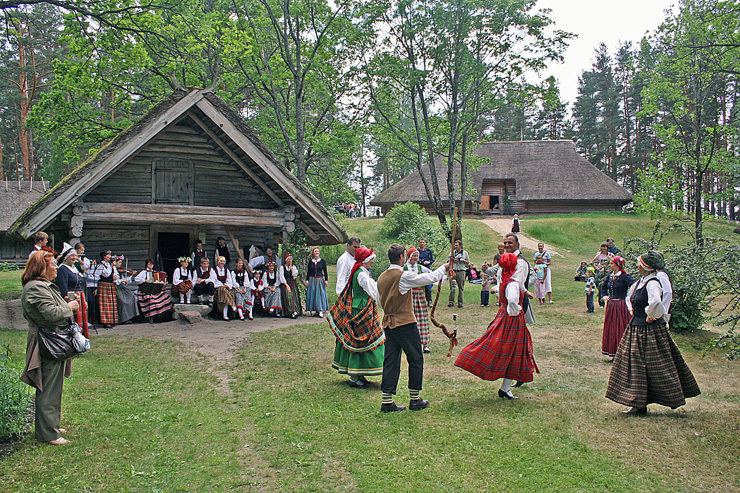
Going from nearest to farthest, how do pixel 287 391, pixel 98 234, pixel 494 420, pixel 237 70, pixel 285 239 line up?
pixel 494 420 < pixel 287 391 < pixel 98 234 < pixel 285 239 < pixel 237 70

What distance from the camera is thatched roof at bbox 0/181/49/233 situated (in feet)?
100

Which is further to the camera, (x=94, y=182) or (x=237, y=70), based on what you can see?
(x=237, y=70)

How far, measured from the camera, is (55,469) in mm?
5051

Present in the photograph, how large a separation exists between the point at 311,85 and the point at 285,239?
843 cm

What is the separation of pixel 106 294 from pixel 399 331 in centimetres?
827

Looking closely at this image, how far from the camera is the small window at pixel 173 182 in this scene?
13.8 meters

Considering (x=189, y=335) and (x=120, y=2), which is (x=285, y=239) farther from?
(x=120, y=2)

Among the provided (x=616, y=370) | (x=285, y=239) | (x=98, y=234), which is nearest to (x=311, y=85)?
(x=285, y=239)

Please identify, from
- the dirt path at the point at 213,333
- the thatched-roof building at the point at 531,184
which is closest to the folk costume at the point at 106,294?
the dirt path at the point at 213,333

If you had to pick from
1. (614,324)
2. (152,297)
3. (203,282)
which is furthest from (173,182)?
(614,324)

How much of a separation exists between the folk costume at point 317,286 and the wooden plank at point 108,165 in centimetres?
444

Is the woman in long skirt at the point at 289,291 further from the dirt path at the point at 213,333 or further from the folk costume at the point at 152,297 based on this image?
the folk costume at the point at 152,297

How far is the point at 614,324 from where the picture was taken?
9.45 meters

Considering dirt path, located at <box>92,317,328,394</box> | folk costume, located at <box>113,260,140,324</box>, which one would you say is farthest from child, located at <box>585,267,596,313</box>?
folk costume, located at <box>113,260,140,324</box>
